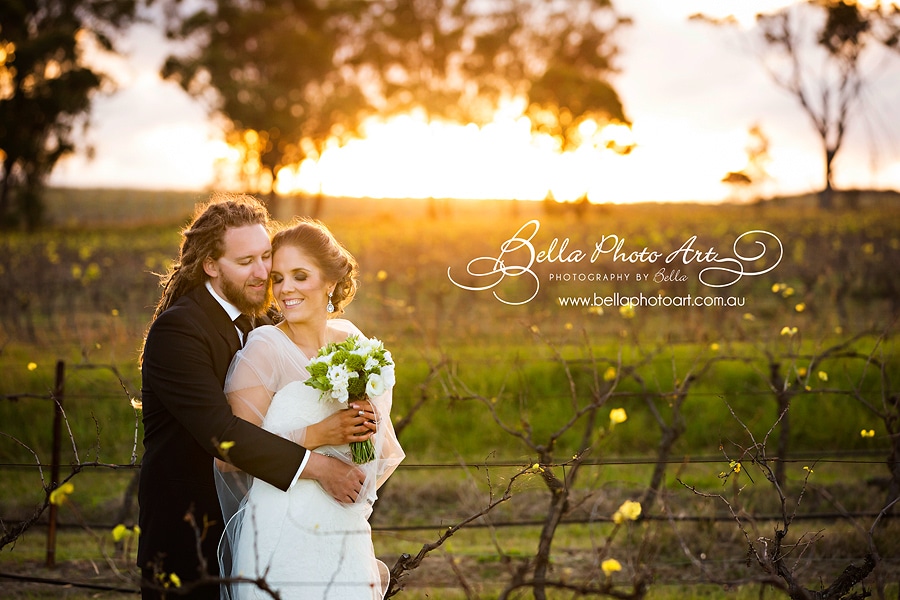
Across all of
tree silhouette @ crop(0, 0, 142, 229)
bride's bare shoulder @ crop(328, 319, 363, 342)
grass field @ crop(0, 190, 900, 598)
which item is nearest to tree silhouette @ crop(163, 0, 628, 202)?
tree silhouette @ crop(0, 0, 142, 229)

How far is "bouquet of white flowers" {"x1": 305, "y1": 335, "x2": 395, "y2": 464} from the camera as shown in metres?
2.95

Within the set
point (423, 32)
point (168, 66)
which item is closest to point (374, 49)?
point (423, 32)

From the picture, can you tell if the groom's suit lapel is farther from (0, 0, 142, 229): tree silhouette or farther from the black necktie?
(0, 0, 142, 229): tree silhouette

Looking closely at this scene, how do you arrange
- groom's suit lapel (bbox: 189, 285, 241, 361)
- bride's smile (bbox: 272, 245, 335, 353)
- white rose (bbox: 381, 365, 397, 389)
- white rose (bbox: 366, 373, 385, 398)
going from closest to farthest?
white rose (bbox: 366, 373, 385, 398), white rose (bbox: 381, 365, 397, 389), groom's suit lapel (bbox: 189, 285, 241, 361), bride's smile (bbox: 272, 245, 335, 353)

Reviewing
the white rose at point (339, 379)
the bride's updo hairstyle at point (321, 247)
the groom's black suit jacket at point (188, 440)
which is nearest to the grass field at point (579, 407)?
the groom's black suit jacket at point (188, 440)

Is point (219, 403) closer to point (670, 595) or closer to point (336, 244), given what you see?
point (336, 244)

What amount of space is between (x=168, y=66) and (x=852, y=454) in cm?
2902

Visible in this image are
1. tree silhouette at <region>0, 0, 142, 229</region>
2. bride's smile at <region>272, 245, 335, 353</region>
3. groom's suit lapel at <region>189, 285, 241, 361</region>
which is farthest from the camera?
tree silhouette at <region>0, 0, 142, 229</region>

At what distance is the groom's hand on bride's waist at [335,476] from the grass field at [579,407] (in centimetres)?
51

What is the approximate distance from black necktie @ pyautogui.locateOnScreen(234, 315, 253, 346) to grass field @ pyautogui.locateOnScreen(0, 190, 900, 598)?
0.65 metres

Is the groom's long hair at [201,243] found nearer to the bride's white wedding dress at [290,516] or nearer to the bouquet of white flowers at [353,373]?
the bride's white wedding dress at [290,516]

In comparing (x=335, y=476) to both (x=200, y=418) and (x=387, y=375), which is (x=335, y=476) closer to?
(x=387, y=375)

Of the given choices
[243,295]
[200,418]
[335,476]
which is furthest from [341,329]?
[200,418]

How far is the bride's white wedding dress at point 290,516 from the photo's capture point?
10.1 feet
